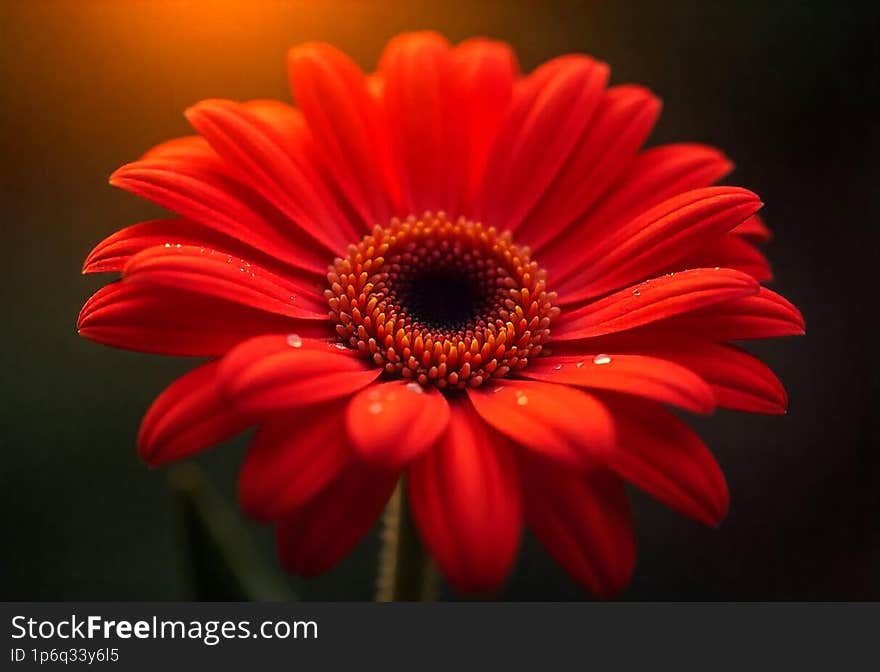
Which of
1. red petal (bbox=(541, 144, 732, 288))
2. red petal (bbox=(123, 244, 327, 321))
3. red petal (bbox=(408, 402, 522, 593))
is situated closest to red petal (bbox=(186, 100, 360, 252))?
red petal (bbox=(123, 244, 327, 321))

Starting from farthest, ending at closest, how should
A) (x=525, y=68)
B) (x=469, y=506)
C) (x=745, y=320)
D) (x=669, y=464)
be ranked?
(x=525, y=68) < (x=745, y=320) < (x=669, y=464) < (x=469, y=506)

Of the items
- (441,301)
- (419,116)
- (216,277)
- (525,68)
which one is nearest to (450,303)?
(441,301)

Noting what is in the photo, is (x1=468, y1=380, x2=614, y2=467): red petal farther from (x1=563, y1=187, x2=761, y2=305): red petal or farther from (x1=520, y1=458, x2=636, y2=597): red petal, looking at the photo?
(x1=563, y1=187, x2=761, y2=305): red petal

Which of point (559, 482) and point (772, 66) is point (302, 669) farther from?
point (772, 66)

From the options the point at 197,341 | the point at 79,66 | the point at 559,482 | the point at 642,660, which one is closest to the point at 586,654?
the point at 642,660

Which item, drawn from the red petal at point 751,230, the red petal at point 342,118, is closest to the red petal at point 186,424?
the red petal at point 342,118

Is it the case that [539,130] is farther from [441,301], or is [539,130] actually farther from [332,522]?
[332,522]

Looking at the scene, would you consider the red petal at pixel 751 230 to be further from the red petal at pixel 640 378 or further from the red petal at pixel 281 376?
the red petal at pixel 281 376
